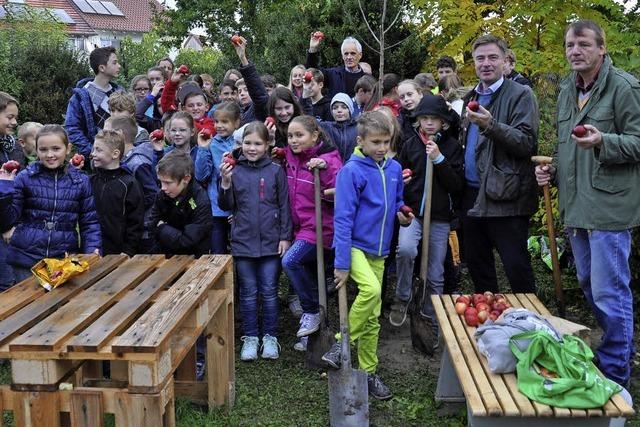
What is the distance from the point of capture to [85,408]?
2.89m

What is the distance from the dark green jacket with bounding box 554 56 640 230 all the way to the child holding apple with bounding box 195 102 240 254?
9.24 feet

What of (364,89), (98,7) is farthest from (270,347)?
(98,7)

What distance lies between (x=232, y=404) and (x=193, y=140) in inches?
107

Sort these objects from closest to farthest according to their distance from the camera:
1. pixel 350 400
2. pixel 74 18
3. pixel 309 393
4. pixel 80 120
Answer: pixel 350 400, pixel 309 393, pixel 80 120, pixel 74 18

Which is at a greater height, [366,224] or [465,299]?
[366,224]

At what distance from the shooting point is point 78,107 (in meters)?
6.80

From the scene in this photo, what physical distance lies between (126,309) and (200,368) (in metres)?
1.70

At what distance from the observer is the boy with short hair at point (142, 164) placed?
526cm

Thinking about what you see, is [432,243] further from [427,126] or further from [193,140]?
[193,140]

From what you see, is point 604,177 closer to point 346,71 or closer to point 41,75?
point 346,71

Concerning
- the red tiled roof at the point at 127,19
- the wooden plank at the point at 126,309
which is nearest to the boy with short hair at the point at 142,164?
the wooden plank at the point at 126,309

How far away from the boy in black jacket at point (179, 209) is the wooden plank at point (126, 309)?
54 cm

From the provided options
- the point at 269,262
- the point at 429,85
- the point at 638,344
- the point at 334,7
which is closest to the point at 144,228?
the point at 269,262

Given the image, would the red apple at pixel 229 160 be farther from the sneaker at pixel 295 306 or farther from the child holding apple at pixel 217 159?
the sneaker at pixel 295 306
